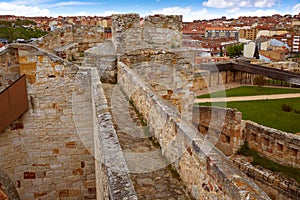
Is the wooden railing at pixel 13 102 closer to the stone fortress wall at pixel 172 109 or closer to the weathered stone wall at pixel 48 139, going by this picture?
the weathered stone wall at pixel 48 139

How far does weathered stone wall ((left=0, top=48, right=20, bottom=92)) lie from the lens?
24.2ft

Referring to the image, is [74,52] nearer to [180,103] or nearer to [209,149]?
[180,103]

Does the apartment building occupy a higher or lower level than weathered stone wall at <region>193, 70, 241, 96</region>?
higher

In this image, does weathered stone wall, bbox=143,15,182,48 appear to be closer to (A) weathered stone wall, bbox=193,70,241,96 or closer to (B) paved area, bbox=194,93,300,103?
(B) paved area, bbox=194,93,300,103

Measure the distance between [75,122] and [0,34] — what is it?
2519 centimetres

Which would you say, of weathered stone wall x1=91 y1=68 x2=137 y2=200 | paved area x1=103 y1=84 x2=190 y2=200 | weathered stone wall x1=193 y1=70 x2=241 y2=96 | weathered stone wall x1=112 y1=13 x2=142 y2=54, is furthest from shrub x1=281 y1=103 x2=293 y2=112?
weathered stone wall x1=91 y1=68 x2=137 y2=200

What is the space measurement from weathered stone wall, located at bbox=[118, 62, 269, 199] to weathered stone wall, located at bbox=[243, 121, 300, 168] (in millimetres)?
7011

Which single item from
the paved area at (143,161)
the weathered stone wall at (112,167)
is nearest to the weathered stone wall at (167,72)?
the paved area at (143,161)

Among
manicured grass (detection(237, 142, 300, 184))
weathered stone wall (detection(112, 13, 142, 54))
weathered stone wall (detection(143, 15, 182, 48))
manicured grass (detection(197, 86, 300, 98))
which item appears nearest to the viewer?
weathered stone wall (detection(112, 13, 142, 54))

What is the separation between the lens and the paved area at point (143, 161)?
3.74m

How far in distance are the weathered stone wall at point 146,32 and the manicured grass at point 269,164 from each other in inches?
195

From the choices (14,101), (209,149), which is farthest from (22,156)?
(209,149)

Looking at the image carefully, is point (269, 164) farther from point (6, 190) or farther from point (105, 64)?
point (6, 190)

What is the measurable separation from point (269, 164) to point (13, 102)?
8096mm
